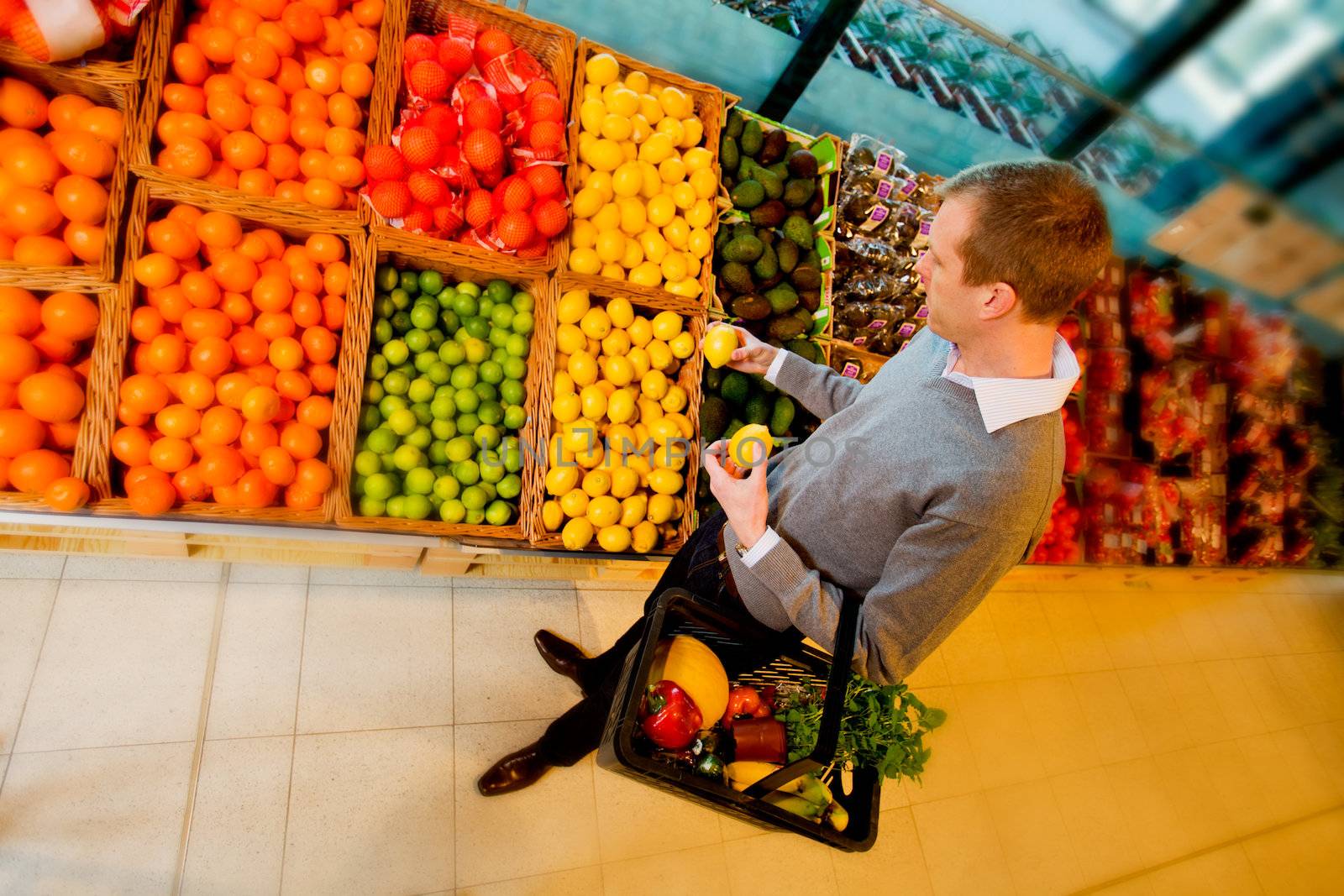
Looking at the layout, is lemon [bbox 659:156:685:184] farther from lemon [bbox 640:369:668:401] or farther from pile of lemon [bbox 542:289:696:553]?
lemon [bbox 640:369:668:401]

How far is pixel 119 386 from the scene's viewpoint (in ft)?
5.90

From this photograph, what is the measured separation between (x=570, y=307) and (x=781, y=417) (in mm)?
900

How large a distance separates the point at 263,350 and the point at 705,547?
→ 1.48 meters

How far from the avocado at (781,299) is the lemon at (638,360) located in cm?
59

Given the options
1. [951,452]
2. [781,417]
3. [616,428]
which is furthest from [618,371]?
[951,452]

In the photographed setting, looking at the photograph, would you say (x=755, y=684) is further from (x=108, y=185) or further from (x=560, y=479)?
(x=108, y=185)

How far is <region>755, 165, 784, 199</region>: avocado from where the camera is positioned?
2.70 m

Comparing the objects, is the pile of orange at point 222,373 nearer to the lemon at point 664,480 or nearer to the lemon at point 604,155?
the lemon at point 604,155

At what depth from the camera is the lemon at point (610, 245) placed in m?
2.32

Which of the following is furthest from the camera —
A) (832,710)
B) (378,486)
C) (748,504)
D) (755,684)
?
(378,486)

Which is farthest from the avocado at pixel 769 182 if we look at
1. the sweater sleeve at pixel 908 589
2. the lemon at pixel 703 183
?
the sweater sleeve at pixel 908 589

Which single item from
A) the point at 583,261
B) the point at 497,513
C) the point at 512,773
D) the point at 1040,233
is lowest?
the point at 512,773

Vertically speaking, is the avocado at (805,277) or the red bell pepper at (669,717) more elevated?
the avocado at (805,277)

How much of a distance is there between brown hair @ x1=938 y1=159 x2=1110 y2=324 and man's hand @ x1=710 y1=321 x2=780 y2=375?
1.01 metres
